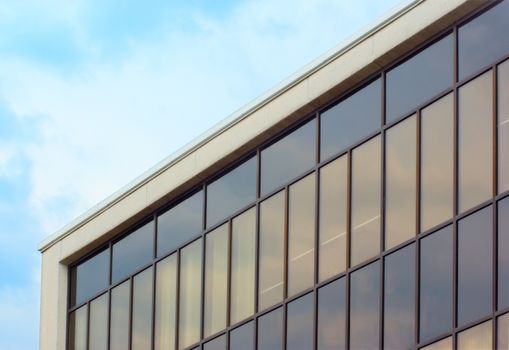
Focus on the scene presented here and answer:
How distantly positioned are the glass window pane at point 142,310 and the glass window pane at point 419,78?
9460 millimetres

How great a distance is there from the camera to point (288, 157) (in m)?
32.8

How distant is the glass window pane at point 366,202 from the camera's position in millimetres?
30000

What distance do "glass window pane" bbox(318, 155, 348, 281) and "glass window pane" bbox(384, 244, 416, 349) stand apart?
66.2 inches

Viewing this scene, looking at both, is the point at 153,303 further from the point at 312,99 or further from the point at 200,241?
the point at 312,99

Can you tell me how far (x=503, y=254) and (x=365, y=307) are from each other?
3.90 m

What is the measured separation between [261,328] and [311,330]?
5.96ft

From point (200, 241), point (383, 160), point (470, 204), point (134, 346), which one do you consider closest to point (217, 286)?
point (200, 241)

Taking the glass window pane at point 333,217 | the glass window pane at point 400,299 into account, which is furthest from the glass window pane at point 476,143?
the glass window pane at point 333,217

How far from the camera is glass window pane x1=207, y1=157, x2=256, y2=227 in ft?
112

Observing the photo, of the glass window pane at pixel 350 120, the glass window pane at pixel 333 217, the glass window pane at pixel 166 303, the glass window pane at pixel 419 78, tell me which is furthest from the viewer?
the glass window pane at pixel 166 303

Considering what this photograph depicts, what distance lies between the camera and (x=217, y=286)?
34.6 metres

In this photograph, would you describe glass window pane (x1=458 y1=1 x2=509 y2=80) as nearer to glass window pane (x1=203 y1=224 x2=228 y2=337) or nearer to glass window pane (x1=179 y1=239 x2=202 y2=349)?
glass window pane (x1=203 y1=224 x2=228 y2=337)

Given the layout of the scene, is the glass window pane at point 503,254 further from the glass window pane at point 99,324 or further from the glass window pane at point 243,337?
the glass window pane at point 99,324

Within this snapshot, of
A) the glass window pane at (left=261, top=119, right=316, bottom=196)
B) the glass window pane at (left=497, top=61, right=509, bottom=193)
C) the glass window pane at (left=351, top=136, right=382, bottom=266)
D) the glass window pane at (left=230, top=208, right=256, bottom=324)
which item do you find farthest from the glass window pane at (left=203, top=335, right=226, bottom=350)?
the glass window pane at (left=497, top=61, right=509, bottom=193)
